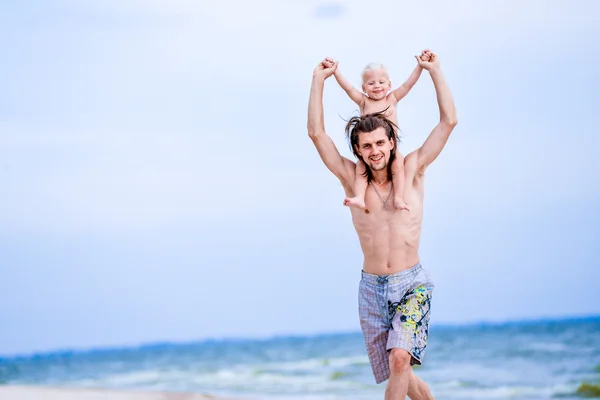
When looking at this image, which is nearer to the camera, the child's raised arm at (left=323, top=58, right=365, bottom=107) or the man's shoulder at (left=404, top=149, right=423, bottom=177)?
the man's shoulder at (left=404, top=149, right=423, bottom=177)

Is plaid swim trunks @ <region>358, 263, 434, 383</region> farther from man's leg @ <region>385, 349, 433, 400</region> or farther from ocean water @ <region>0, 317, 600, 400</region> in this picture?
ocean water @ <region>0, 317, 600, 400</region>

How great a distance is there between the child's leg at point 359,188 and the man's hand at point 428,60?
0.65 meters

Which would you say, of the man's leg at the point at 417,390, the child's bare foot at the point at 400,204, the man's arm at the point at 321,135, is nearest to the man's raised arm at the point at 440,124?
the child's bare foot at the point at 400,204

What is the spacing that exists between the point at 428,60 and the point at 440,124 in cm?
39

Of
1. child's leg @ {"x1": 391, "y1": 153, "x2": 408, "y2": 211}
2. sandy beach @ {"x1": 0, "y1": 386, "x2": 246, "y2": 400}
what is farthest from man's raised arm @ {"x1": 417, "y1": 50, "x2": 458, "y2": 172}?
sandy beach @ {"x1": 0, "y1": 386, "x2": 246, "y2": 400}

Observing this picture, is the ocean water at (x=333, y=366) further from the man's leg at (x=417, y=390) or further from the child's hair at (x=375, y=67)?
the child's hair at (x=375, y=67)

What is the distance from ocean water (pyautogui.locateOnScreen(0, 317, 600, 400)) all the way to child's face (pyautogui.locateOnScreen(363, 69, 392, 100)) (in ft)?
20.1

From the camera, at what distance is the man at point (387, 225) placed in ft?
15.1

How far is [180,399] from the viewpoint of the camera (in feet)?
21.9

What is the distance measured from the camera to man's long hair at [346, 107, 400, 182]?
4652 mm

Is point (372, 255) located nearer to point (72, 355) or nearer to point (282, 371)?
point (282, 371)

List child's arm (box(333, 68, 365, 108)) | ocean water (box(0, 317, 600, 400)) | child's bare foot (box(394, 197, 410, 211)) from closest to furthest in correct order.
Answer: child's bare foot (box(394, 197, 410, 211)) → child's arm (box(333, 68, 365, 108)) → ocean water (box(0, 317, 600, 400))

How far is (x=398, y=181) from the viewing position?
4.66 meters

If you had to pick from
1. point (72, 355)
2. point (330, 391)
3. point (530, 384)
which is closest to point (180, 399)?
point (330, 391)
